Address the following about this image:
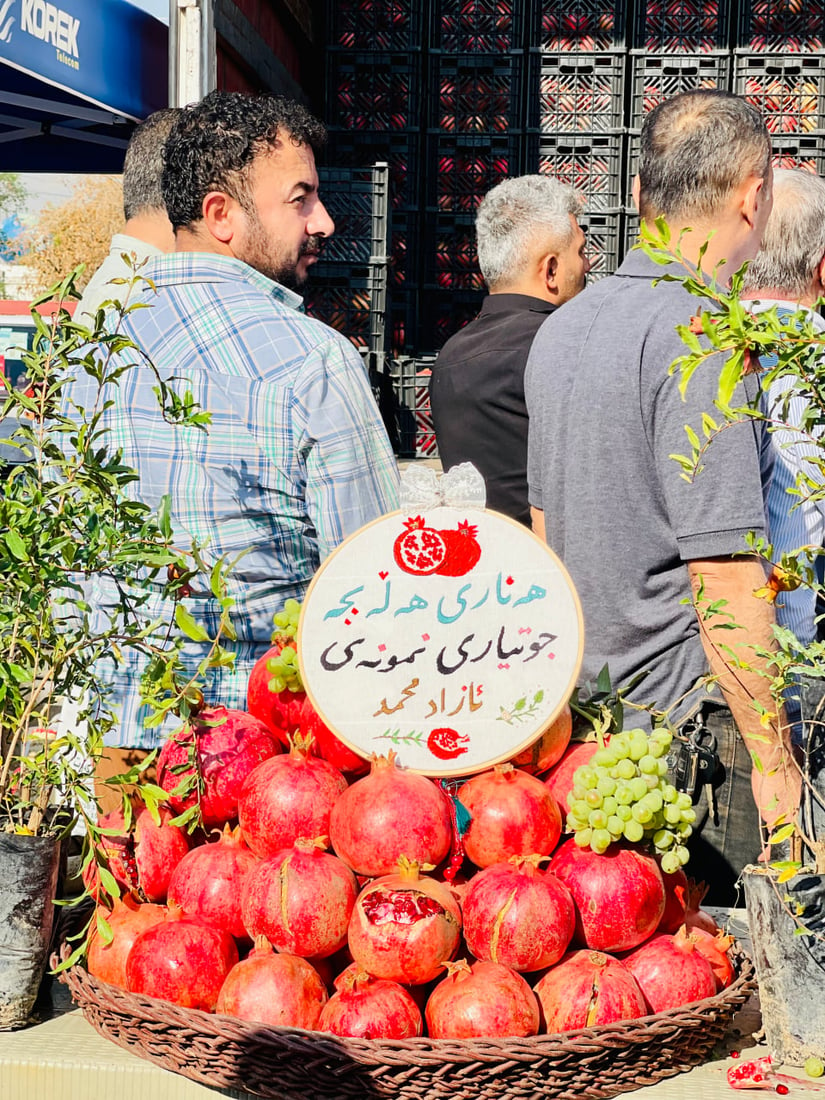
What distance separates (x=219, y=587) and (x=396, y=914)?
1.17 feet

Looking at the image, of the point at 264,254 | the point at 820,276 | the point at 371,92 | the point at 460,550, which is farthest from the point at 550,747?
the point at 371,92

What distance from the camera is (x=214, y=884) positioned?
4.00ft

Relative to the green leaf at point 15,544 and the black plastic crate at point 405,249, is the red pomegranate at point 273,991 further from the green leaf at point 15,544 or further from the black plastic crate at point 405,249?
the black plastic crate at point 405,249

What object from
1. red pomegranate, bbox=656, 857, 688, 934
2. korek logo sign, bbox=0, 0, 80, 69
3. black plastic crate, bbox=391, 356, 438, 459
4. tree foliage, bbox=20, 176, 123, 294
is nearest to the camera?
red pomegranate, bbox=656, 857, 688, 934

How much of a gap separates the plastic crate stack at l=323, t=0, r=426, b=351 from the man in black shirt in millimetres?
3608

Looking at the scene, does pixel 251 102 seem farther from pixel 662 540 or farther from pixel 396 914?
pixel 396 914

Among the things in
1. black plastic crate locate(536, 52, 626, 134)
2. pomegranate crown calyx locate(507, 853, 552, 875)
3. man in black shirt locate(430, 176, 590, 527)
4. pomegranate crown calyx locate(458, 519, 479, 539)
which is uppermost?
black plastic crate locate(536, 52, 626, 134)

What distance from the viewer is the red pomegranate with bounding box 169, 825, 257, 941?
47.7 inches

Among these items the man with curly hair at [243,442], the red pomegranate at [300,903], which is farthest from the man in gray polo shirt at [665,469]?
the red pomegranate at [300,903]

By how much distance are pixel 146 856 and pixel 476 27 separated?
616 centimetres

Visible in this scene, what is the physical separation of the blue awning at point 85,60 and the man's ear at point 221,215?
Answer: 262 cm

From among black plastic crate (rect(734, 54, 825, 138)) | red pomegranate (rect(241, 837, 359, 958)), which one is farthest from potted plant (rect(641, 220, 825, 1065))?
black plastic crate (rect(734, 54, 825, 138))

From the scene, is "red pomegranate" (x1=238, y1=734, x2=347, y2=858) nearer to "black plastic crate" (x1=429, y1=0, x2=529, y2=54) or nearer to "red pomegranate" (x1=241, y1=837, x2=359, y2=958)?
"red pomegranate" (x1=241, y1=837, x2=359, y2=958)

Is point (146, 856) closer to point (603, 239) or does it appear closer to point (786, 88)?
point (603, 239)
